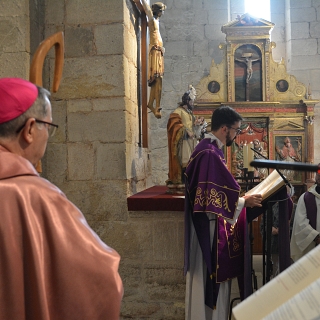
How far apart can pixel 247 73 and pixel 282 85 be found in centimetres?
80

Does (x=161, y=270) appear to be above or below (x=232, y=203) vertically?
below

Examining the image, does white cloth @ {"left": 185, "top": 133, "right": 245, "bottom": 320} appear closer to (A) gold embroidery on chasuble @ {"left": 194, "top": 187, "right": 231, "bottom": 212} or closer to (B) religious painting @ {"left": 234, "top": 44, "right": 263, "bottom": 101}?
(A) gold embroidery on chasuble @ {"left": 194, "top": 187, "right": 231, "bottom": 212}

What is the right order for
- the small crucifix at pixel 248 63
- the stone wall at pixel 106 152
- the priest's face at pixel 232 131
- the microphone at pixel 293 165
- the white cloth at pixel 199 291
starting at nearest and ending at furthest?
the microphone at pixel 293 165, the white cloth at pixel 199 291, the priest's face at pixel 232 131, the stone wall at pixel 106 152, the small crucifix at pixel 248 63

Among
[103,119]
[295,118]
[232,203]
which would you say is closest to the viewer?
[232,203]

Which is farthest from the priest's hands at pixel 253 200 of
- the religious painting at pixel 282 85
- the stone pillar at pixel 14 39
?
the religious painting at pixel 282 85

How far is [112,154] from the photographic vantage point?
11.9 ft

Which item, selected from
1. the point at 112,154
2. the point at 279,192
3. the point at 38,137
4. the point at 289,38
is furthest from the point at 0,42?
the point at 289,38

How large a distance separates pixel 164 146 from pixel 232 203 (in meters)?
6.95

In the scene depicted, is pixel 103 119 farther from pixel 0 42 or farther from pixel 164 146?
pixel 164 146

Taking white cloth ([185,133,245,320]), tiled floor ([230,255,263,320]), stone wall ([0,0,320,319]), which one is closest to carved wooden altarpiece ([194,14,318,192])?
tiled floor ([230,255,263,320])

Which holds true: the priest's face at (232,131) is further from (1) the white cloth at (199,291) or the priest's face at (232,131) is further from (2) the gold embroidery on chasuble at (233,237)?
(2) the gold embroidery on chasuble at (233,237)

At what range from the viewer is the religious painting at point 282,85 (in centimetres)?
933

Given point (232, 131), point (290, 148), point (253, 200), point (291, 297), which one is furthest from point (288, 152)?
point (291, 297)

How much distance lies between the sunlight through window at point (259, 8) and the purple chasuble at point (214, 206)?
8135mm
